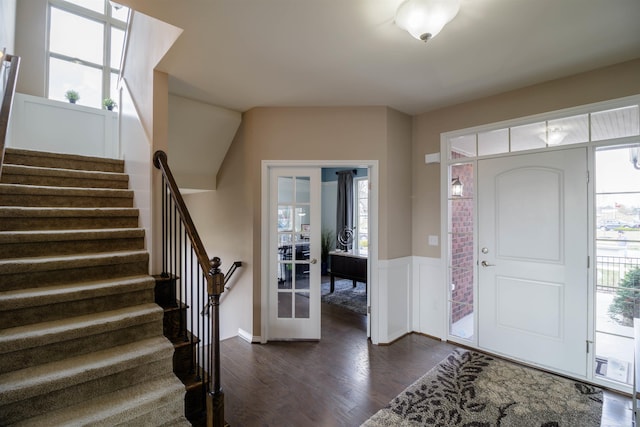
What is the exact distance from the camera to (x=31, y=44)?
158 inches

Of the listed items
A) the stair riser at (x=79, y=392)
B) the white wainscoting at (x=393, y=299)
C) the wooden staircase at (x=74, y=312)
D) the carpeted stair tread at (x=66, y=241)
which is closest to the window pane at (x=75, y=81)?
the wooden staircase at (x=74, y=312)

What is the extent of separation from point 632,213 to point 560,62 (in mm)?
1414

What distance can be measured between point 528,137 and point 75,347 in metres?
4.14

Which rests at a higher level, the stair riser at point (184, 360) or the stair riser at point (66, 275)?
the stair riser at point (66, 275)

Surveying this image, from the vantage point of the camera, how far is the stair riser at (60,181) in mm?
2410

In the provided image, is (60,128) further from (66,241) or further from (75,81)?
(66,241)

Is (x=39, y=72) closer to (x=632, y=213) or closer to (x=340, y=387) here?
(x=340, y=387)

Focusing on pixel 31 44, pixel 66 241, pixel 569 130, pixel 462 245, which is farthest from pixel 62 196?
pixel 569 130

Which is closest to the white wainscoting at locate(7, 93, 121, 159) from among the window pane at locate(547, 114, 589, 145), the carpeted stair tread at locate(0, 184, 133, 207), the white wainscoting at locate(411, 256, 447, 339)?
the carpeted stair tread at locate(0, 184, 133, 207)

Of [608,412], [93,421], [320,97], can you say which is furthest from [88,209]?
[608,412]

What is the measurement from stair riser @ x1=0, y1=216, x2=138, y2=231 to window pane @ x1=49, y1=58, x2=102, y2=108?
3107 mm

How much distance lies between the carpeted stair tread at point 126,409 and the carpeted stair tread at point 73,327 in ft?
1.25

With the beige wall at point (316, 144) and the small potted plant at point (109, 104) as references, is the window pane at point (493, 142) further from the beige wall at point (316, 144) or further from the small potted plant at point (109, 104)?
the small potted plant at point (109, 104)

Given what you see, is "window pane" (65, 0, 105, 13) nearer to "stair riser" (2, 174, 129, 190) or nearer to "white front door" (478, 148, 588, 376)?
"stair riser" (2, 174, 129, 190)
